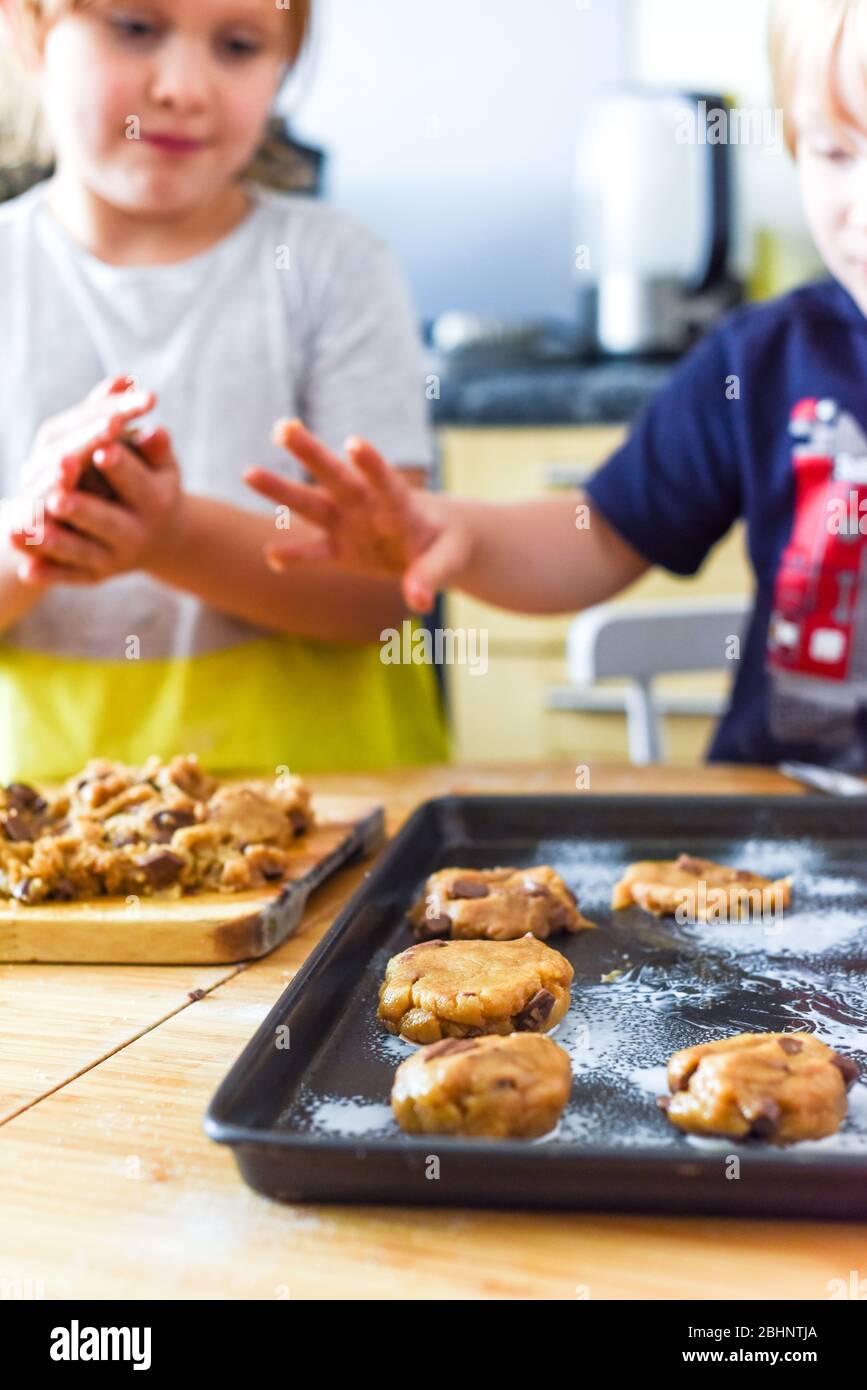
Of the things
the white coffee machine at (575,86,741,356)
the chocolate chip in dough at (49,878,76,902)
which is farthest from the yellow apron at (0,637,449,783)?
A: the white coffee machine at (575,86,741,356)

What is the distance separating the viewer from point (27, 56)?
4.10ft

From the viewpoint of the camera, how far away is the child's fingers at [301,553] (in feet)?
3.48

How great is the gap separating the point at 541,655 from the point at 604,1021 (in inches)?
74.2

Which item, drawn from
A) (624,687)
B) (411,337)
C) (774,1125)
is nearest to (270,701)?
(411,337)

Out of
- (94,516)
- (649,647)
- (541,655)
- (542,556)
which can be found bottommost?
(541,655)

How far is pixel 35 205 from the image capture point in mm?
1416

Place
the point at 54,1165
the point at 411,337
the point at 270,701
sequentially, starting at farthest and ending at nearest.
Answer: the point at 411,337 → the point at 270,701 → the point at 54,1165

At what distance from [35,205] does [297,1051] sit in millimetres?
1110

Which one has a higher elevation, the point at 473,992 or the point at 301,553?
the point at 301,553

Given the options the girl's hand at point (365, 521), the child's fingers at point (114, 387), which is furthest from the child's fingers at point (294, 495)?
the child's fingers at point (114, 387)

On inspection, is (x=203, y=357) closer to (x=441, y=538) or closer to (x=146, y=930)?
(x=441, y=538)

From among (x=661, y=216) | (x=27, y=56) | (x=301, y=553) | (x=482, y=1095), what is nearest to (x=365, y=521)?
(x=301, y=553)
